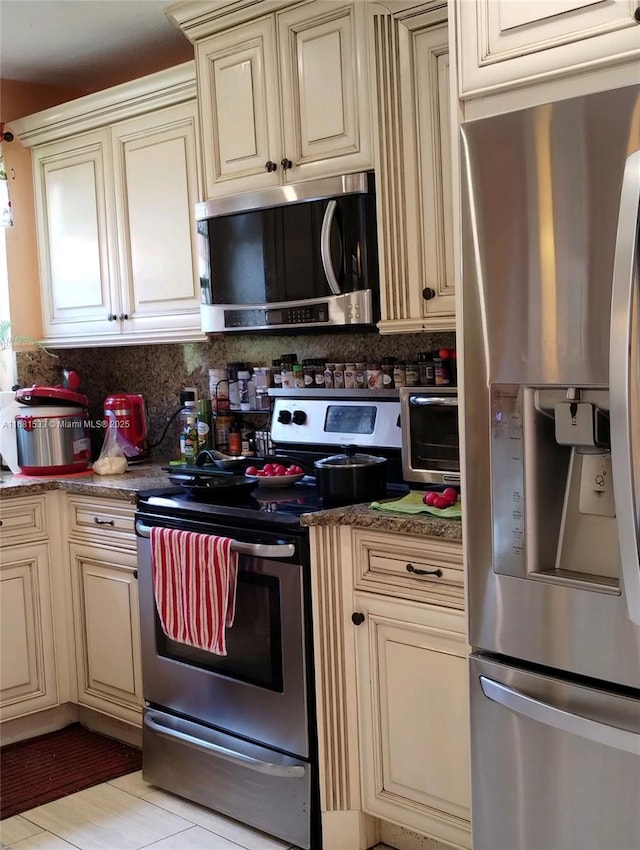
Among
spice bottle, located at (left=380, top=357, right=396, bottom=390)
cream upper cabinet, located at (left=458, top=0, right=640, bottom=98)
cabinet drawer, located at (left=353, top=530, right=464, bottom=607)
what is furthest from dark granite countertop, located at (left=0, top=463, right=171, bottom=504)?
cream upper cabinet, located at (left=458, top=0, right=640, bottom=98)

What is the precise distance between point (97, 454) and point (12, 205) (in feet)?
3.57

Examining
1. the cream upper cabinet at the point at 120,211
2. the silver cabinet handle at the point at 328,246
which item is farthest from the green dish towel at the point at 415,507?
the cream upper cabinet at the point at 120,211

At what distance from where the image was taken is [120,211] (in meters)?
3.63

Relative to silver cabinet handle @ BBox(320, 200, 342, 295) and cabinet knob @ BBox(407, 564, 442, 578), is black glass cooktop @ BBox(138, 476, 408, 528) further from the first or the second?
silver cabinet handle @ BBox(320, 200, 342, 295)

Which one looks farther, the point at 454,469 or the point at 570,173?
the point at 454,469

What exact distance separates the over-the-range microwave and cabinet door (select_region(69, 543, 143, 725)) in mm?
882

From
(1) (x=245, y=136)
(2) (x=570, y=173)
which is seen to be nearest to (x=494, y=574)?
(2) (x=570, y=173)

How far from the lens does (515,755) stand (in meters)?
1.88

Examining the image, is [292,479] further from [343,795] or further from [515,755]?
[515,755]

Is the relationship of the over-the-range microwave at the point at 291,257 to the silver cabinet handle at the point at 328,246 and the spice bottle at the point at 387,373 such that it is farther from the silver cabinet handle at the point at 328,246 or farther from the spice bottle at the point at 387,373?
the spice bottle at the point at 387,373

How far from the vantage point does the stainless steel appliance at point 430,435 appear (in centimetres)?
264

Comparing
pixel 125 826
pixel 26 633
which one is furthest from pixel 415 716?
pixel 26 633

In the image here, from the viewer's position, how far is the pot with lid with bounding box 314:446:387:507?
2639 mm

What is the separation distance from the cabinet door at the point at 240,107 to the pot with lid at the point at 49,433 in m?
1.09
